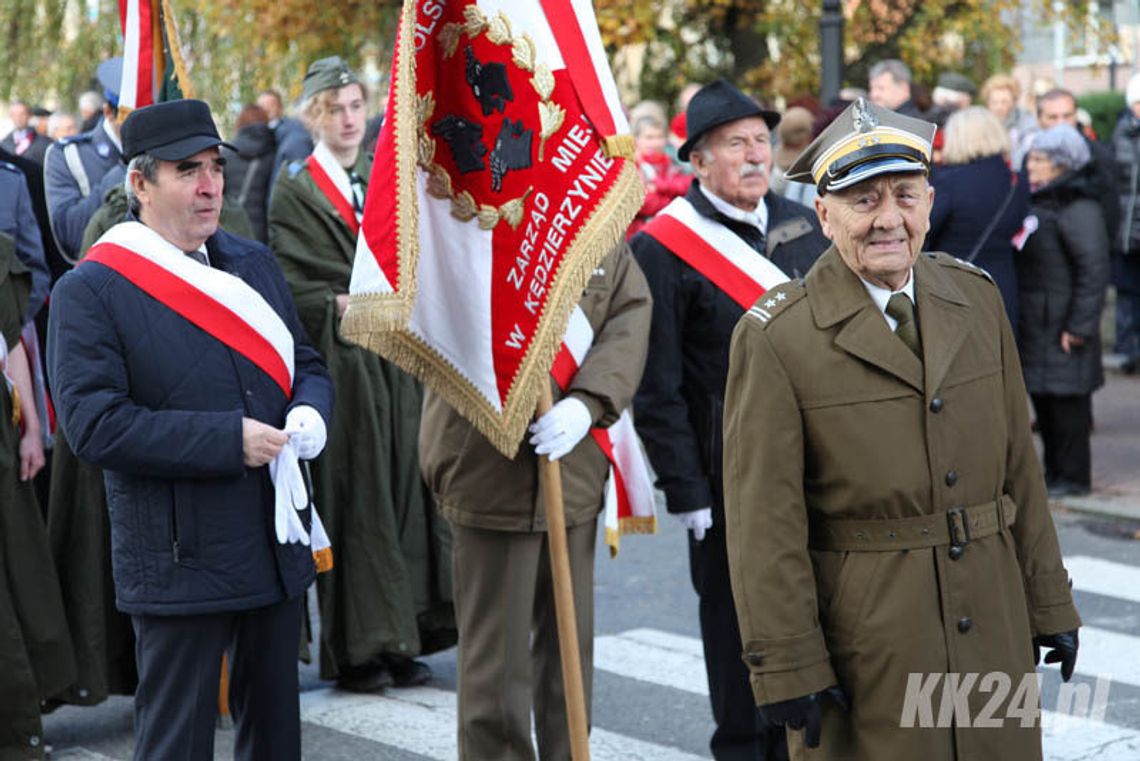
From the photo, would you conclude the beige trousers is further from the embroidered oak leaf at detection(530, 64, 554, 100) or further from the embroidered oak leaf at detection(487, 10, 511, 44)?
the embroidered oak leaf at detection(487, 10, 511, 44)

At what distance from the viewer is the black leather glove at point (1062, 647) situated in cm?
391

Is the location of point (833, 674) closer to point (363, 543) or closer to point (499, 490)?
point (499, 490)

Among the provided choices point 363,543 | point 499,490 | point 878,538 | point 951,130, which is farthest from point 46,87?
point 878,538

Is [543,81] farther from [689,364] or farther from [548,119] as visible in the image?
[689,364]

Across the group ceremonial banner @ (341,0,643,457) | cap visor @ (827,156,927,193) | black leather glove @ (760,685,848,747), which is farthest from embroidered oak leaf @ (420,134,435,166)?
black leather glove @ (760,685,848,747)

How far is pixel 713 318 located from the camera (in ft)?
17.9

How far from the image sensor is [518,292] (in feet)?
16.2

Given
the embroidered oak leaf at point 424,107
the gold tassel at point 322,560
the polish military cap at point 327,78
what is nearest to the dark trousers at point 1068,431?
the polish military cap at point 327,78

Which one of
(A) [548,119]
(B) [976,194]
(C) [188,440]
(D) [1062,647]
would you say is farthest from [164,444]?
(B) [976,194]

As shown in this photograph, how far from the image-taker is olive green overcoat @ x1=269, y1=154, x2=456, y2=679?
258 inches

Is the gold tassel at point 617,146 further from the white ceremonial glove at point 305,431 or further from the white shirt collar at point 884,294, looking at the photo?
the white shirt collar at point 884,294

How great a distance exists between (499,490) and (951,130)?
17.0 ft

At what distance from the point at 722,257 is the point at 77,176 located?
3210 mm

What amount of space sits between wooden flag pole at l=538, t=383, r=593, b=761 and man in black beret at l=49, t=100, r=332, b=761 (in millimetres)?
652
